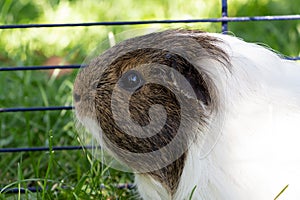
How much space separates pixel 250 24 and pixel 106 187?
1907mm

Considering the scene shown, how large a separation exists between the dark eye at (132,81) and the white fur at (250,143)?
8.9 inches

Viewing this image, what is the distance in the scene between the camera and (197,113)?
2.06m

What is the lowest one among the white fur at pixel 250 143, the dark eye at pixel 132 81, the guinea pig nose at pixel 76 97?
the white fur at pixel 250 143

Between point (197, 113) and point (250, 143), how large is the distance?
0.19 meters

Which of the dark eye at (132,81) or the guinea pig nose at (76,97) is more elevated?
the dark eye at (132,81)

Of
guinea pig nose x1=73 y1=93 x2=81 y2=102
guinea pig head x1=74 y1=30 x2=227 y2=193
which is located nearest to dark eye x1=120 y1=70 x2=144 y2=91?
guinea pig head x1=74 y1=30 x2=227 y2=193

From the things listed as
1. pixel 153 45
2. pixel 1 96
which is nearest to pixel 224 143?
pixel 153 45

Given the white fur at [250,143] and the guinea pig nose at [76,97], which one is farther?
the guinea pig nose at [76,97]

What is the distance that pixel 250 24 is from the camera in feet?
14.0

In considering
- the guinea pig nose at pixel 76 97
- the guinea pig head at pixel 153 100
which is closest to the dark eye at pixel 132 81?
the guinea pig head at pixel 153 100

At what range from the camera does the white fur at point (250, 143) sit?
203 centimetres

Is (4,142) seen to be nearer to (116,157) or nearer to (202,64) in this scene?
(116,157)

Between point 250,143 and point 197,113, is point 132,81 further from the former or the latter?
point 250,143

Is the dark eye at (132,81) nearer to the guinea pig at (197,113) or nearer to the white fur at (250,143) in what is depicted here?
the guinea pig at (197,113)
